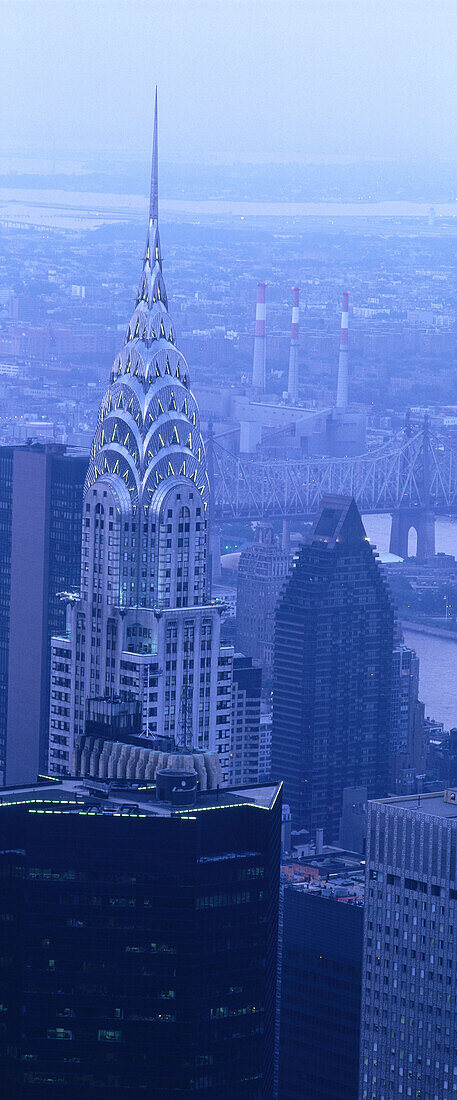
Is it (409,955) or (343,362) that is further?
(343,362)

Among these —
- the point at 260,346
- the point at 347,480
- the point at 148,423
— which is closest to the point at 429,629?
the point at 347,480

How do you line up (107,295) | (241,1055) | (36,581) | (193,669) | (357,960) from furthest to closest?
(107,295)
(36,581)
(193,669)
(357,960)
(241,1055)

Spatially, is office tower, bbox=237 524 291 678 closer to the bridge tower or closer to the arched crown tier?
the bridge tower

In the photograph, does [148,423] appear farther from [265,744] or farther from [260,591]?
[260,591]

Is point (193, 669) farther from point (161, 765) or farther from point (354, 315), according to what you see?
point (354, 315)

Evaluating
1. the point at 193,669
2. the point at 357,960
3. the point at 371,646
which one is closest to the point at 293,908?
the point at 357,960
